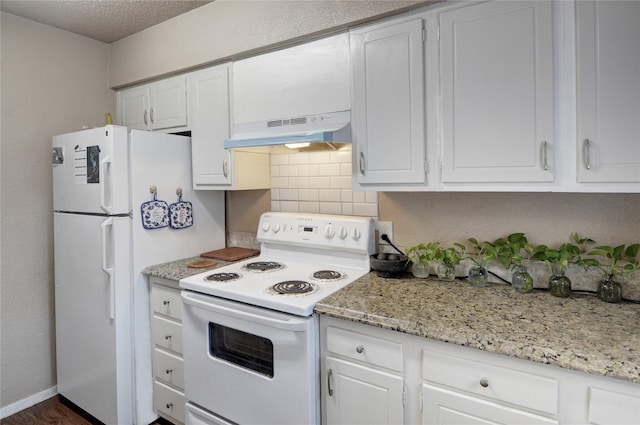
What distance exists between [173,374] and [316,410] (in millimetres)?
975

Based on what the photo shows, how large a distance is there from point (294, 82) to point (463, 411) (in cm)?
161

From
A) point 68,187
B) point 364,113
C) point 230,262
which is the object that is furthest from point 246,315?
point 68,187

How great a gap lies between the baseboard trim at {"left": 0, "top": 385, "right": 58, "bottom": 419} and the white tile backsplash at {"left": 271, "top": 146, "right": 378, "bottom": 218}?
1.92 m

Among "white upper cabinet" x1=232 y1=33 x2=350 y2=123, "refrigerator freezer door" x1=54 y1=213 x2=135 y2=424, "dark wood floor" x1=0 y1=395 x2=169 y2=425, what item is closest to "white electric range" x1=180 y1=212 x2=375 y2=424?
"refrigerator freezer door" x1=54 y1=213 x2=135 y2=424

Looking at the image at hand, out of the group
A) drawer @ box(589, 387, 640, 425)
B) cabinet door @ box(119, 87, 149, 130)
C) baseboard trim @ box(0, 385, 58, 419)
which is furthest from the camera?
cabinet door @ box(119, 87, 149, 130)

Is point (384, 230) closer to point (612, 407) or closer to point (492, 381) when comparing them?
point (492, 381)

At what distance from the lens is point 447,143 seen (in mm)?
1562

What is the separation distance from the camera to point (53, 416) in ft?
7.61

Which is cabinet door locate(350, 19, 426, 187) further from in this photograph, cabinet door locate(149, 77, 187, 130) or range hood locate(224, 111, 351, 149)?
cabinet door locate(149, 77, 187, 130)

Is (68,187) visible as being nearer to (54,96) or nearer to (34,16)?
(54,96)

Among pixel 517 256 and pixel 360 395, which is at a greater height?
pixel 517 256

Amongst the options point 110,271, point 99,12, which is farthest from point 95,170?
point 99,12

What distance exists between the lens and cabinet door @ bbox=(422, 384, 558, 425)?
1.15 m

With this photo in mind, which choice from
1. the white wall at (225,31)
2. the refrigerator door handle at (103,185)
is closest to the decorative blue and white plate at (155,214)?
the refrigerator door handle at (103,185)
